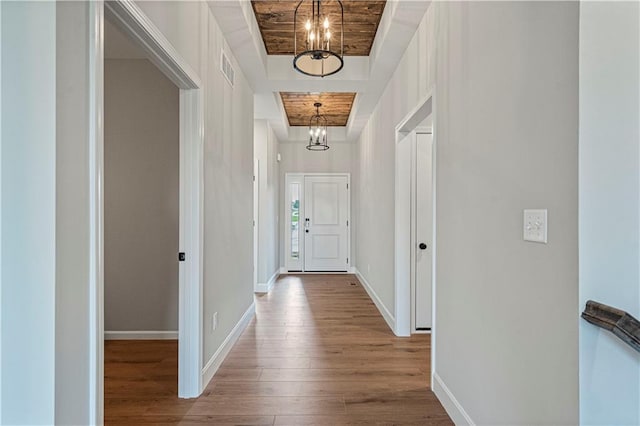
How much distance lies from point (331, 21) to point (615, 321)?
313 cm

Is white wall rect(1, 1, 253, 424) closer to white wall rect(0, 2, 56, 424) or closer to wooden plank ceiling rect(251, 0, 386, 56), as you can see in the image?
white wall rect(0, 2, 56, 424)

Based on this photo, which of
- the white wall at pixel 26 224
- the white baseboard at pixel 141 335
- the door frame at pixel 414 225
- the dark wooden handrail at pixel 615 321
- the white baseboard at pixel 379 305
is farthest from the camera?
the white baseboard at pixel 379 305

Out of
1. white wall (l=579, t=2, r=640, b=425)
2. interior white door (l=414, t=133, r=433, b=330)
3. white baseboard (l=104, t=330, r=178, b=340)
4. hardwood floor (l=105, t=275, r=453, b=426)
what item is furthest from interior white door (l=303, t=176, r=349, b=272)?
white wall (l=579, t=2, r=640, b=425)

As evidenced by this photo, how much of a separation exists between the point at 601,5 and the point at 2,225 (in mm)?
1827

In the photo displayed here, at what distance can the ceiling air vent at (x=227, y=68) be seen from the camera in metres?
2.86

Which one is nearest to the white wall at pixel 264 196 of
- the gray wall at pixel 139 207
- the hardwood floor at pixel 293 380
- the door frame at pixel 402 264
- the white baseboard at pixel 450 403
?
the hardwood floor at pixel 293 380

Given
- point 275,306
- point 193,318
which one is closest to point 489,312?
point 193,318

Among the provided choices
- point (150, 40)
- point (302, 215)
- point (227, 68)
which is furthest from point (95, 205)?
point (302, 215)

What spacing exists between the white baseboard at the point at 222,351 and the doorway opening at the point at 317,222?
3280 millimetres

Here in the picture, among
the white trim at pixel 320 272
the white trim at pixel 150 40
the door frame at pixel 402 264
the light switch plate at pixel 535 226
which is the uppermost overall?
the white trim at pixel 150 40

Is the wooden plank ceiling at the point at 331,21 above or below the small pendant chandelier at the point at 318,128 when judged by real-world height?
above

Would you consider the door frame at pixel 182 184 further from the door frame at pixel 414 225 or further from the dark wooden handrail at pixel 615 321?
the door frame at pixel 414 225

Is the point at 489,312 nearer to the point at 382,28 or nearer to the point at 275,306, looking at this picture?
the point at 382,28

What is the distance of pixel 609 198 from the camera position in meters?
0.93
